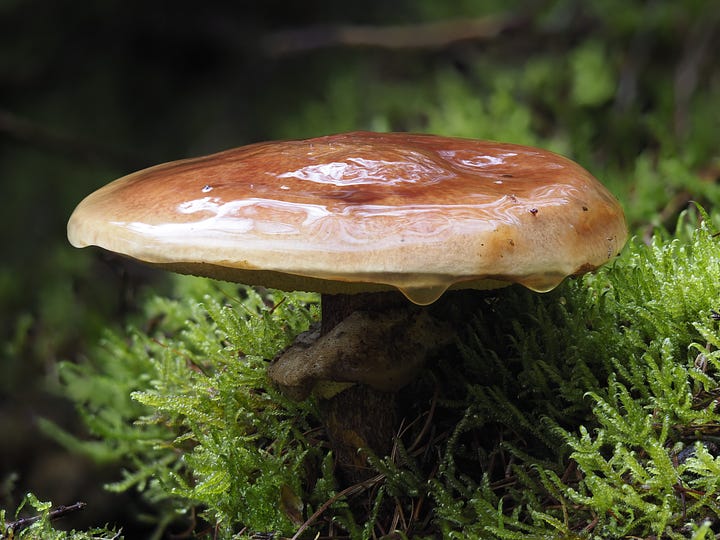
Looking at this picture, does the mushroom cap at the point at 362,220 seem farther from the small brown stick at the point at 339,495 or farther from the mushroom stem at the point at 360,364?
the small brown stick at the point at 339,495

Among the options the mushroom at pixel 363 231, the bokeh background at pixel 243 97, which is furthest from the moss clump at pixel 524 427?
the bokeh background at pixel 243 97

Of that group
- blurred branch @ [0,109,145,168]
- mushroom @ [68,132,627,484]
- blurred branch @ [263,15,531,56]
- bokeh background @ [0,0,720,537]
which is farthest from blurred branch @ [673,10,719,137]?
blurred branch @ [0,109,145,168]

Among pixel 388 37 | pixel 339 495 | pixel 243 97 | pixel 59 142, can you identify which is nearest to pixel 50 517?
pixel 339 495

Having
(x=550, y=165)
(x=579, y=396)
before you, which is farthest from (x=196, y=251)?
(x=579, y=396)

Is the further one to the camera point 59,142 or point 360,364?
point 59,142

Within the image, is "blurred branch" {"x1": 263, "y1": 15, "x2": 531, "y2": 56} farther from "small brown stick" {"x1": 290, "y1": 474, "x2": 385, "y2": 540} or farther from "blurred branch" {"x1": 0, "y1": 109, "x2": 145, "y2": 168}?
"small brown stick" {"x1": 290, "y1": 474, "x2": 385, "y2": 540}

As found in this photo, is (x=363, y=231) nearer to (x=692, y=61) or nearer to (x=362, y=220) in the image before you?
(x=362, y=220)
